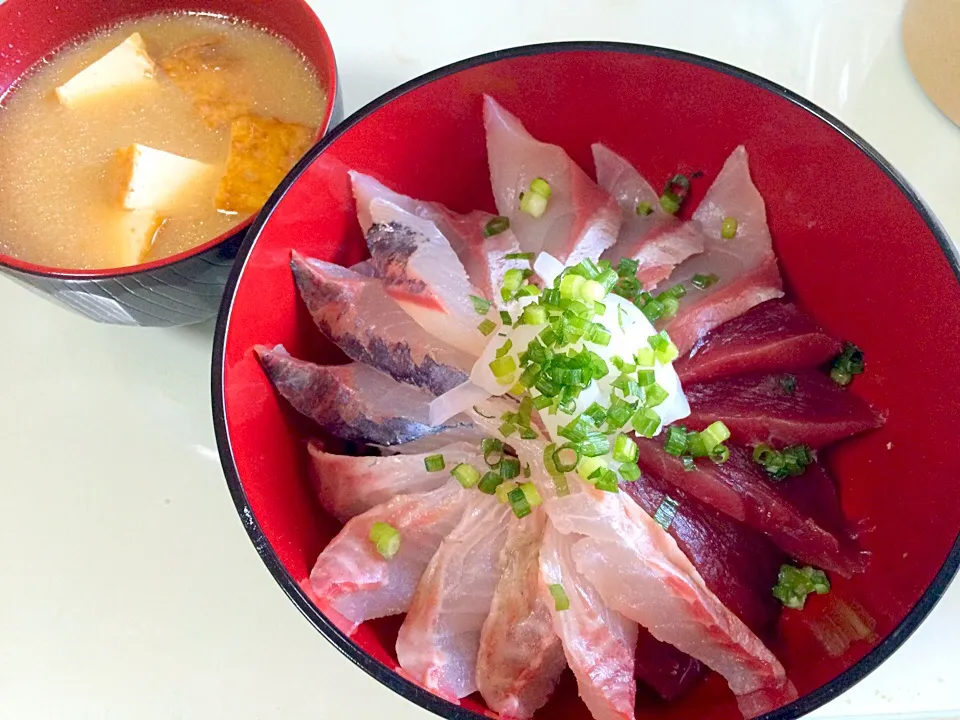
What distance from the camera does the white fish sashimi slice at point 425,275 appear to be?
114 cm

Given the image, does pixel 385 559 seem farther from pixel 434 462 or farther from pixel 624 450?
pixel 624 450

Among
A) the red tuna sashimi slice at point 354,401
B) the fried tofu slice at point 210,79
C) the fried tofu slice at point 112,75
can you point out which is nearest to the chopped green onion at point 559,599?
the red tuna sashimi slice at point 354,401

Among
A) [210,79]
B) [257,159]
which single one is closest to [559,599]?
[257,159]

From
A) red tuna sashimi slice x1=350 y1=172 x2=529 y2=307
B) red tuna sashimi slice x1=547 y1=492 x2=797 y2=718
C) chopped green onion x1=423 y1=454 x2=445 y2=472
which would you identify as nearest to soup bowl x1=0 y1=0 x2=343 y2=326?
red tuna sashimi slice x1=350 y1=172 x2=529 y2=307

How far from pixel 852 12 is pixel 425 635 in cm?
158

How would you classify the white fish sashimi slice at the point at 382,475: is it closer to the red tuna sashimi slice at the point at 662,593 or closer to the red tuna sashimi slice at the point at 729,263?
the red tuna sashimi slice at the point at 662,593

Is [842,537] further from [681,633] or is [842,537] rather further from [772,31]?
[772,31]

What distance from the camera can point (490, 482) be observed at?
1081 mm

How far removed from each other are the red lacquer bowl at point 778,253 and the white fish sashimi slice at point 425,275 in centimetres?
9

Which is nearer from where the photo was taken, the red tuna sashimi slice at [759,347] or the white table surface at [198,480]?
the red tuna sashimi slice at [759,347]

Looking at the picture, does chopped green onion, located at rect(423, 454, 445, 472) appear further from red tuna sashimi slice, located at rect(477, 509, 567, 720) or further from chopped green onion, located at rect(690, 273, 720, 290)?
chopped green onion, located at rect(690, 273, 720, 290)

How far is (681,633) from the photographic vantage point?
1.03 metres

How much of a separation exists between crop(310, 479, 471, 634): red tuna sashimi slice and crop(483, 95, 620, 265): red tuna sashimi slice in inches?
16.6

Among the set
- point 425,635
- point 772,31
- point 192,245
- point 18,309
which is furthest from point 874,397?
point 18,309
